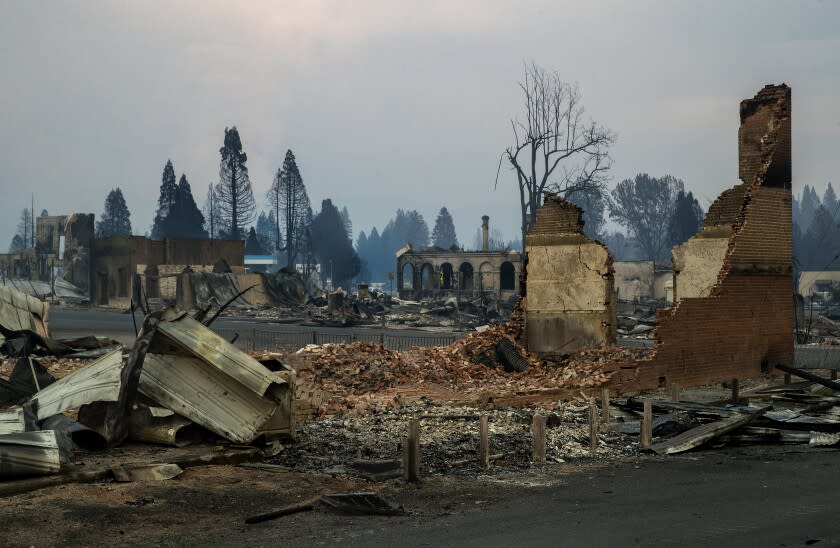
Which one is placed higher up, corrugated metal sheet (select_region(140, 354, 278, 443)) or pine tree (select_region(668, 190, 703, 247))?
pine tree (select_region(668, 190, 703, 247))

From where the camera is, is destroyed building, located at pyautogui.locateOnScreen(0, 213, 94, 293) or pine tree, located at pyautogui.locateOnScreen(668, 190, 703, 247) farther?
pine tree, located at pyautogui.locateOnScreen(668, 190, 703, 247)

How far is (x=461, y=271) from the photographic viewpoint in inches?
2702

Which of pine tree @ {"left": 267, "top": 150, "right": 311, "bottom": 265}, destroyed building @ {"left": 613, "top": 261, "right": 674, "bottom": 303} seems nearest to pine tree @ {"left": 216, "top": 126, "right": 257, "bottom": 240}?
pine tree @ {"left": 267, "top": 150, "right": 311, "bottom": 265}

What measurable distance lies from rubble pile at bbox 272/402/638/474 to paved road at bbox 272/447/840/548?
1.11 meters

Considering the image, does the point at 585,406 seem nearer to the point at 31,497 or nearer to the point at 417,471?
the point at 417,471

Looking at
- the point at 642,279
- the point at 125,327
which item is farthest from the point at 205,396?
the point at 642,279

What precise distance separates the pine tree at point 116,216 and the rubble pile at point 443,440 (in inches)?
4538

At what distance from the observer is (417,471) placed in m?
9.95

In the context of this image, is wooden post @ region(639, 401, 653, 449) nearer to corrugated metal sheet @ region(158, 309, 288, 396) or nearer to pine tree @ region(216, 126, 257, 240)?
corrugated metal sheet @ region(158, 309, 288, 396)

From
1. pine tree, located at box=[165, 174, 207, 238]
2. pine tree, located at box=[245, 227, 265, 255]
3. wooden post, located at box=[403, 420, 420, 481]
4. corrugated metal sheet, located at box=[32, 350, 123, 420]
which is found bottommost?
wooden post, located at box=[403, 420, 420, 481]

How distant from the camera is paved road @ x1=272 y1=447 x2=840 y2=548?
24.4ft

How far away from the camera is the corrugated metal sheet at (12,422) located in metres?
10.3

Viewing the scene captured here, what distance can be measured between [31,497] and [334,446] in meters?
4.19

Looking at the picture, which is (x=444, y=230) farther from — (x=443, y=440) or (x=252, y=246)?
(x=443, y=440)
